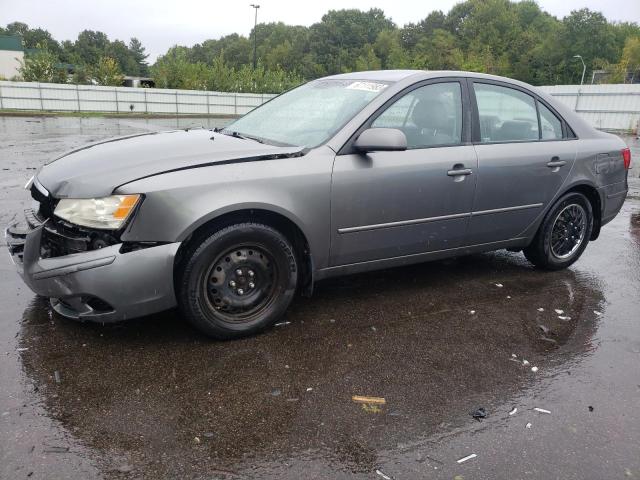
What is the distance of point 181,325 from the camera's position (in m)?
3.60

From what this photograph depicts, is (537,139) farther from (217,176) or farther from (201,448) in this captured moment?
(201,448)

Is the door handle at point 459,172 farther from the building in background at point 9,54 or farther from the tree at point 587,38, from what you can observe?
the tree at point 587,38

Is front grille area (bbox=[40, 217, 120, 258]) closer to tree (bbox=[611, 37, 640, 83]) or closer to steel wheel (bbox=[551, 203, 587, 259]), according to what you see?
steel wheel (bbox=[551, 203, 587, 259])

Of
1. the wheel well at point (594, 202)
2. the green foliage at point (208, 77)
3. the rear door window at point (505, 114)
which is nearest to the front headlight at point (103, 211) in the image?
the rear door window at point (505, 114)

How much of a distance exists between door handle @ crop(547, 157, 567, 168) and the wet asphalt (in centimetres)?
109

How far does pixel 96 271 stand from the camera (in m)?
2.93

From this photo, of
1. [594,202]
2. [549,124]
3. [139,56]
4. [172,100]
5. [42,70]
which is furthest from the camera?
[139,56]

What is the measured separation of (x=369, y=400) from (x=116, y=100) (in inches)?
1199

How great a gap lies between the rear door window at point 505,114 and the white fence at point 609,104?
75.9ft

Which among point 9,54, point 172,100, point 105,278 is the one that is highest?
point 9,54

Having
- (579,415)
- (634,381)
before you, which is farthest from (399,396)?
(634,381)

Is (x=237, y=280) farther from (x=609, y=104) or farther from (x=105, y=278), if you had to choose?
(x=609, y=104)

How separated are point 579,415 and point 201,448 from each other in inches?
74.5

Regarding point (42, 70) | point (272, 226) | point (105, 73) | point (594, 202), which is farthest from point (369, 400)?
point (105, 73)
